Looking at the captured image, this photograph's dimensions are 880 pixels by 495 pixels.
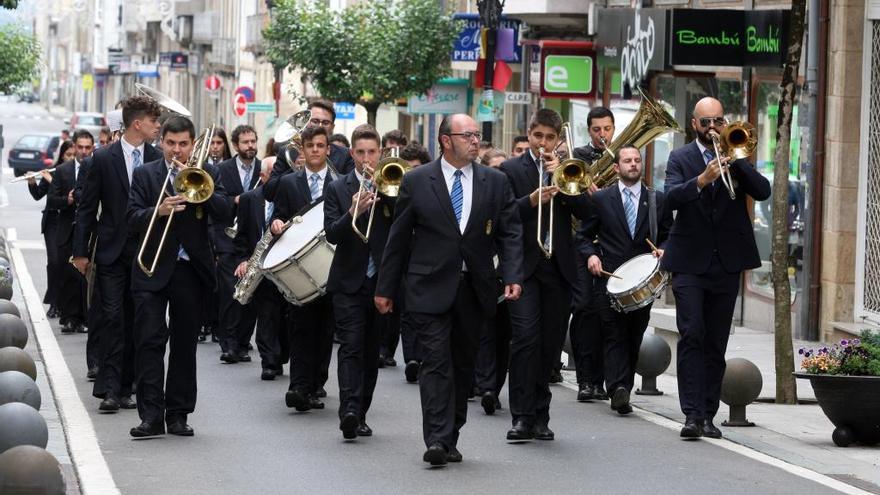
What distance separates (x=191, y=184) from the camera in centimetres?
1095

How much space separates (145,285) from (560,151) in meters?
2.73

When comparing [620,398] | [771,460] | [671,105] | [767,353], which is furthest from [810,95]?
[771,460]

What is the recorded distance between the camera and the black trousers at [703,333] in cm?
1138

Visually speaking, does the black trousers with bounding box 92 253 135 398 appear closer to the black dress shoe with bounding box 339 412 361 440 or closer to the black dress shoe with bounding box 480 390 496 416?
the black dress shoe with bounding box 339 412 361 440

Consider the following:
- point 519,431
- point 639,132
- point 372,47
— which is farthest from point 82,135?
point 372,47

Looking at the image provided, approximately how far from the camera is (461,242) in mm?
10219

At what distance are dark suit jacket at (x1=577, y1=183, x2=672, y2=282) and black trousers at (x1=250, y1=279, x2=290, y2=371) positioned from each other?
112 inches

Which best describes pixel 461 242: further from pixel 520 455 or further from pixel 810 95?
pixel 810 95

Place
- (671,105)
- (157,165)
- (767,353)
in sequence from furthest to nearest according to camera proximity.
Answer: (671,105) → (767,353) → (157,165)

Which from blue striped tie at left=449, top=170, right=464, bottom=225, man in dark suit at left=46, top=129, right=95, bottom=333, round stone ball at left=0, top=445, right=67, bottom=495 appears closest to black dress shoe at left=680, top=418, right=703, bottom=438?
blue striped tie at left=449, top=170, right=464, bottom=225

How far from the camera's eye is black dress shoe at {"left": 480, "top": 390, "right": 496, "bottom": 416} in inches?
495

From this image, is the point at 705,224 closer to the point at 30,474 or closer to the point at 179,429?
the point at 179,429

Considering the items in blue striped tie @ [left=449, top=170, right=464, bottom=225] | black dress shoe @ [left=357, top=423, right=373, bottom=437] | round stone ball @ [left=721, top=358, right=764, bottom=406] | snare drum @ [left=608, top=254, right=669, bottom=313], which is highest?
blue striped tie @ [left=449, top=170, right=464, bottom=225]

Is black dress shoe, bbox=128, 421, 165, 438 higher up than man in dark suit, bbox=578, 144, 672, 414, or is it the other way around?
man in dark suit, bbox=578, 144, 672, 414
